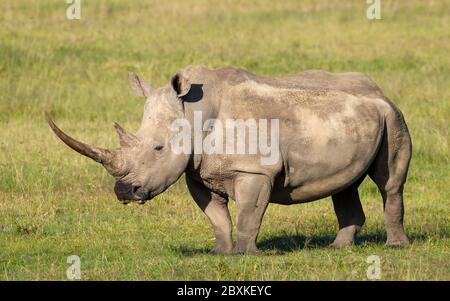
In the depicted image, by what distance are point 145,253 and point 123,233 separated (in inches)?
50.4

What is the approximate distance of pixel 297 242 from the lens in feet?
39.4

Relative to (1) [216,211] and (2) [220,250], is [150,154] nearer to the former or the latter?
(1) [216,211]

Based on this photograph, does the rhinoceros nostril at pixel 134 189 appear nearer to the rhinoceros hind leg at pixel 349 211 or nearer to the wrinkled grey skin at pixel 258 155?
the wrinkled grey skin at pixel 258 155

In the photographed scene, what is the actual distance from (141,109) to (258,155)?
30.7 feet

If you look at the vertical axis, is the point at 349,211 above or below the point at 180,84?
below

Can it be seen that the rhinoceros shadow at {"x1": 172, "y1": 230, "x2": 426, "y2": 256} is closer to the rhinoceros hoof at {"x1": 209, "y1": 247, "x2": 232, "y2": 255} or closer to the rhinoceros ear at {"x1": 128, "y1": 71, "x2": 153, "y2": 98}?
the rhinoceros hoof at {"x1": 209, "y1": 247, "x2": 232, "y2": 255}

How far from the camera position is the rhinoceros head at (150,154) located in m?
10.5

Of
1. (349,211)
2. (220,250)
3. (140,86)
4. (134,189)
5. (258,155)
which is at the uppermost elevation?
(140,86)

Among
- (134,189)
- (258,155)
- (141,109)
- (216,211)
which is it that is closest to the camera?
(134,189)

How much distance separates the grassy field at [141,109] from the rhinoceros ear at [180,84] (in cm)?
141

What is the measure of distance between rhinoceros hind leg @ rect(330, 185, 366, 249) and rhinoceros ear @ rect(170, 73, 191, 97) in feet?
7.07

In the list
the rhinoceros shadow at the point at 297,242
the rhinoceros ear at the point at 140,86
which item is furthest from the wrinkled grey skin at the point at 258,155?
the rhinoceros shadow at the point at 297,242

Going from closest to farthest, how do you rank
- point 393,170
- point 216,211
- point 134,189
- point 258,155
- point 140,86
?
1. point 134,189
2. point 258,155
3. point 140,86
4. point 216,211
5. point 393,170

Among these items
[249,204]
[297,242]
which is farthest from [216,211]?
[297,242]
